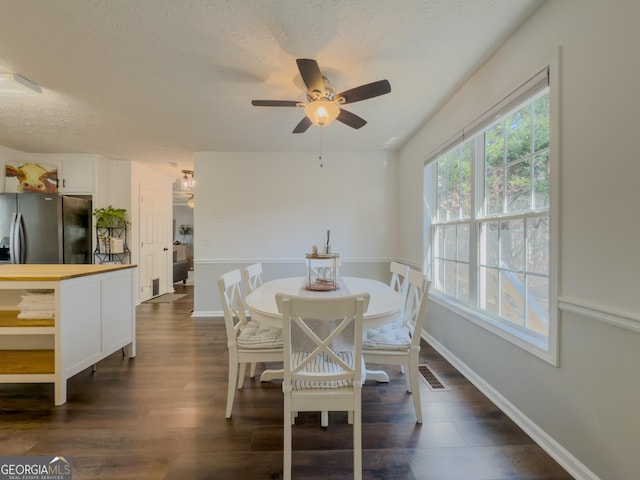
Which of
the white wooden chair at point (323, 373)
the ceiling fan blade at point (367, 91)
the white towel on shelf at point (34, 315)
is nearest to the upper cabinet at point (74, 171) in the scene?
the white towel on shelf at point (34, 315)

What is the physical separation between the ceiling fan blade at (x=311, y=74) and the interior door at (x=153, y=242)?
4261 millimetres

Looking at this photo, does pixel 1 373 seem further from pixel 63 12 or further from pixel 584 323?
pixel 584 323

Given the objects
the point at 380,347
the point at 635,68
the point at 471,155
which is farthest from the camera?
the point at 471,155

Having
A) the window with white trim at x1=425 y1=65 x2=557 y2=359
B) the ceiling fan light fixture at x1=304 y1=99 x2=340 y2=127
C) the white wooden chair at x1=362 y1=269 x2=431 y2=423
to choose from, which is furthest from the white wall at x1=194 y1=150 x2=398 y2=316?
the white wooden chair at x1=362 y1=269 x2=431 y2=423

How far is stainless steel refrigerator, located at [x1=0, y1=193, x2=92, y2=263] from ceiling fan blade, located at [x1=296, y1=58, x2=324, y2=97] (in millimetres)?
3816

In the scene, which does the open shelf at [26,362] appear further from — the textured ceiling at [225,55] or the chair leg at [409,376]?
the chair leg at [409,376]

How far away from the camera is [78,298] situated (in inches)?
82.4

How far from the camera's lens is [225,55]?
1945 mm

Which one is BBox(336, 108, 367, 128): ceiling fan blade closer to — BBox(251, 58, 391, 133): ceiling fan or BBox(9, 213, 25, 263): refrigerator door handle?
BBox(251, 58, 391, 133): ceiling fan

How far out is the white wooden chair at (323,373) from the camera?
49.8 inches

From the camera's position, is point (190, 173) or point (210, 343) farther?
point (190, 173)

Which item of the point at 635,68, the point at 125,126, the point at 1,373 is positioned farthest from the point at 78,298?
the point at 635,68

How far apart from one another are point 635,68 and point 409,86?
4.79ft

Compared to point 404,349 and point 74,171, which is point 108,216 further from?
point 404,349
